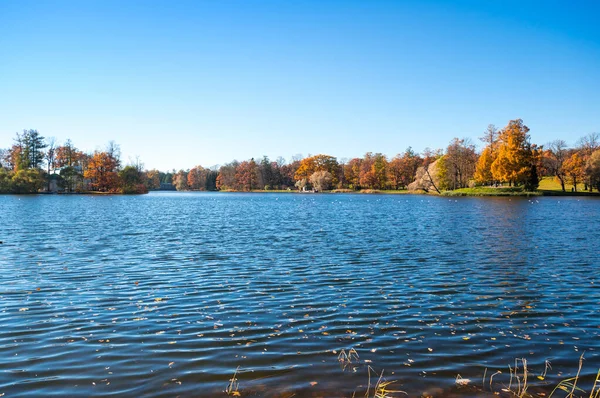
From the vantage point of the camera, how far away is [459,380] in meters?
7.71

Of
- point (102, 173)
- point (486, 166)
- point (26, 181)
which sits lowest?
point (26, 181)

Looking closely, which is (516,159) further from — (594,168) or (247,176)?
(247,176)

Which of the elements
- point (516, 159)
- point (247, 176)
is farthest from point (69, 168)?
point (516, 159)

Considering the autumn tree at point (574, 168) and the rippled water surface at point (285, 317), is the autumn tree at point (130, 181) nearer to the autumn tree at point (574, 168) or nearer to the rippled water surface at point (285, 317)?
the rippled water surface at point (285, 317)

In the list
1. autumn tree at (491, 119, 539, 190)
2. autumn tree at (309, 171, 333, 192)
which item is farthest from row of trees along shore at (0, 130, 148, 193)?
autumn tree at (491, 119, 539, 190)

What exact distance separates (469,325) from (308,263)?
9.20 meters

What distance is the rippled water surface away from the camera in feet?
25.7

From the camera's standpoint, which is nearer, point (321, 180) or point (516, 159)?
point (516, 159)

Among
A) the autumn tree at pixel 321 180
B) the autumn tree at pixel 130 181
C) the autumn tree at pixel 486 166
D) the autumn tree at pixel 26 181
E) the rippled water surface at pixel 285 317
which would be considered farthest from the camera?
the autumn tree at pixel 321 180

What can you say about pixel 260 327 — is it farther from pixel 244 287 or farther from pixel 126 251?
pixel 126 251

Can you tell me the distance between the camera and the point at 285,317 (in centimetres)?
1141

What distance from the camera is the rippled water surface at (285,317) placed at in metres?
7.85

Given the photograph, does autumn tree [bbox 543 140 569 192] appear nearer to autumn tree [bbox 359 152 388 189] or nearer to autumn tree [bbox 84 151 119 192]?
autumn tree [bbox 359 152 388 189]

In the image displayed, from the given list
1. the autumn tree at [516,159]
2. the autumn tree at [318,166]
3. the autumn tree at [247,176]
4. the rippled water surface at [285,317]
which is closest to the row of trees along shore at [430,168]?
the autumn tree at [516,159]
